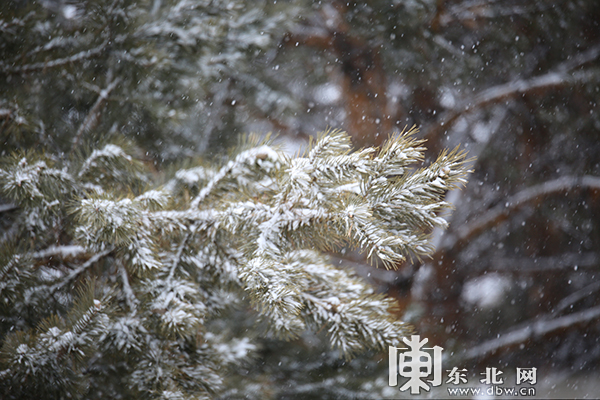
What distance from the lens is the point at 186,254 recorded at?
94 centimetres

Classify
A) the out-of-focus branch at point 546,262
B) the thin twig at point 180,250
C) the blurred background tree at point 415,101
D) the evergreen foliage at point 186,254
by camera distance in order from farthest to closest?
the out-of-focus branch at point 546,262
the blurred background tree at point 415,101
the thin twig at point 180,250
the evergreen foliage at point 186,254

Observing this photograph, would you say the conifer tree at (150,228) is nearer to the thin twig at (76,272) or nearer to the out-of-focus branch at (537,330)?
the thin twig at (76,272)

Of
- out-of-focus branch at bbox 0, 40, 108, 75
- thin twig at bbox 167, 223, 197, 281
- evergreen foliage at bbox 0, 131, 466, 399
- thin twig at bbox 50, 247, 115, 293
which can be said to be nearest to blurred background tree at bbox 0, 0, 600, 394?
out-of-focus branch at bbox 0, 40, 108, 75

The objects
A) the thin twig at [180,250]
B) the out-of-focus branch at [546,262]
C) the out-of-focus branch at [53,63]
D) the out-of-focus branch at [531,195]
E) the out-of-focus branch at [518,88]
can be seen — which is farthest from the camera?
the out-of-focus branch at [546,262]

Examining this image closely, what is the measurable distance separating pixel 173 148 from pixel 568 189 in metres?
2.85

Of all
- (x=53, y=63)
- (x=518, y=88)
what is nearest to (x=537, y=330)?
(x=518, y=88)

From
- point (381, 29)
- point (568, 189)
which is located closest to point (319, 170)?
point (381, 29)

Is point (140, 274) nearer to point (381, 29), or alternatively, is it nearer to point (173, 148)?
point (173, 148)

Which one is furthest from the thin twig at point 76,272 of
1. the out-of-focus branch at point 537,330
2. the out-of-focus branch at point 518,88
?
the out-of-focus branch at point 537,330

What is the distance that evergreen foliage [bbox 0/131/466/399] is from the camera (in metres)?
0.70

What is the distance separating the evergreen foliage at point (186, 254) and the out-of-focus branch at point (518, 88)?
1982mm

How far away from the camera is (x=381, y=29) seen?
2.17 m

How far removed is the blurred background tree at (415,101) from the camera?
4.31ft

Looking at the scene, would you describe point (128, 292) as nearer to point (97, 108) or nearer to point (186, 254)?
point (186, 254)
